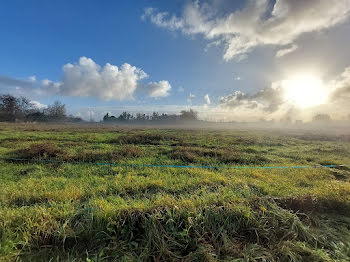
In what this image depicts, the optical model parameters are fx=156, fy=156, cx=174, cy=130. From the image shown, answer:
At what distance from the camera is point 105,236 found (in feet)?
7.61

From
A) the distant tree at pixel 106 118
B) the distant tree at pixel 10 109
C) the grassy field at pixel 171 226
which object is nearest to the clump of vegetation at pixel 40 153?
the grassy field at pixel 171 226

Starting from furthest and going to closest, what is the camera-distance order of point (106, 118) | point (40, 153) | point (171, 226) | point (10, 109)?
point (106, 118) < point (10, 109) < point (40, 153) < point (171, 226)

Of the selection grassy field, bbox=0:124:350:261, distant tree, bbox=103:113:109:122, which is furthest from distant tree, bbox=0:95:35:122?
grassy field, bbox=0:124:350:261

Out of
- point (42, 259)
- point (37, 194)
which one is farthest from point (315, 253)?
point (37, 194)

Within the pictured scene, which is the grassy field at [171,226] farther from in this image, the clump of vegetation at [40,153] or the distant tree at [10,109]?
the distant tree at [10,109]

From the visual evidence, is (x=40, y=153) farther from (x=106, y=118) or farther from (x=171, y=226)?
(x=106, y=118)

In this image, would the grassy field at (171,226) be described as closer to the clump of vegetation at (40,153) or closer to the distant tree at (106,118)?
the clump of vegetation at (40,153)

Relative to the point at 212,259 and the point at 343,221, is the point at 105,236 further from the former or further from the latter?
the point at 343,221

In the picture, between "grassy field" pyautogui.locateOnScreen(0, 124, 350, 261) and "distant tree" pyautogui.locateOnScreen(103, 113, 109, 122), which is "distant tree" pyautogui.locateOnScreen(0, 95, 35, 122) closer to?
"distant tree" pyautogui.locateOnScreen(103, 113, 109, 122)

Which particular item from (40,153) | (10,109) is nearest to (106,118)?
(10,109)

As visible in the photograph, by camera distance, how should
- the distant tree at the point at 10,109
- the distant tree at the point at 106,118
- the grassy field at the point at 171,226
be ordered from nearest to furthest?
the grassy field at the point at 171,226 < the distant tree at the point at 10,109 < the distant tree at the point at 106,118

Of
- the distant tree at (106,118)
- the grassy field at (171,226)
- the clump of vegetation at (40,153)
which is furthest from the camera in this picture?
the distant tree at (106,118)

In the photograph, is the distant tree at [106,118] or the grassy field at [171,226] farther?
the distant tree at [106,118]

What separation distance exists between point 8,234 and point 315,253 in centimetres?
433
